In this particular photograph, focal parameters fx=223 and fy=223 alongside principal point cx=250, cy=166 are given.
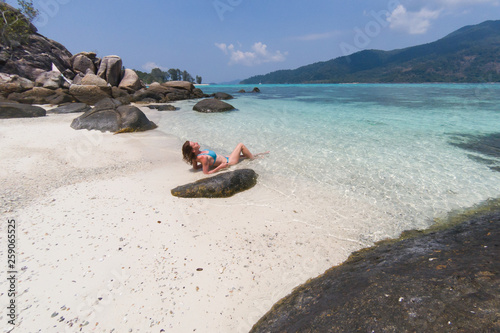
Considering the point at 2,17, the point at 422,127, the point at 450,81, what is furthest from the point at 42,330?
the point at 450,81

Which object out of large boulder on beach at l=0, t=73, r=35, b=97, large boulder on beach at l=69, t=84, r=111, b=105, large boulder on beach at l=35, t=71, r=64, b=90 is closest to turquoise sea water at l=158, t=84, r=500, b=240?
large boulder on beach at l=69, t=84, r=111, b=105

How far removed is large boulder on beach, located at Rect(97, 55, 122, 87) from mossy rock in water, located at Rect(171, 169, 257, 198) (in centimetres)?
2668

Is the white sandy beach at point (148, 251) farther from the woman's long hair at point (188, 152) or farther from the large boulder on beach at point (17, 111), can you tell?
the large boulder on beach at point (17, 111)

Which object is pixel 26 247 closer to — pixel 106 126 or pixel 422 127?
pixel 106 126

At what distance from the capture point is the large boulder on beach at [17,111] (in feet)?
35.2

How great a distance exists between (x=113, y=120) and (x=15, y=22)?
2858cm

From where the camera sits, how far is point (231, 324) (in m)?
2.02

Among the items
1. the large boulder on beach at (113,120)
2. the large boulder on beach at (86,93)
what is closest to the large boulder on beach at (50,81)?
the large boulder on beach at (86,93)

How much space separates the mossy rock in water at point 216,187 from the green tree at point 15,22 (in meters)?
33.7

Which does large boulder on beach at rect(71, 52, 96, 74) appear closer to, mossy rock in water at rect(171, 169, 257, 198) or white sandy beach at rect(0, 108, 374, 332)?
white sandy beach at rect(0, 108, 374, 332)

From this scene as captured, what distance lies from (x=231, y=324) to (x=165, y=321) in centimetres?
59

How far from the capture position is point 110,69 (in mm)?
24359

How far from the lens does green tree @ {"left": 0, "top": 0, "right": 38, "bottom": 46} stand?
2361cm

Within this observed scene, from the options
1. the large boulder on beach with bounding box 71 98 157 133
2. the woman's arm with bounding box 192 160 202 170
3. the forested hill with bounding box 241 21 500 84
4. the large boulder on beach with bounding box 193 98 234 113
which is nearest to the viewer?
the woman's arm with bounding box 192 160 202 170
